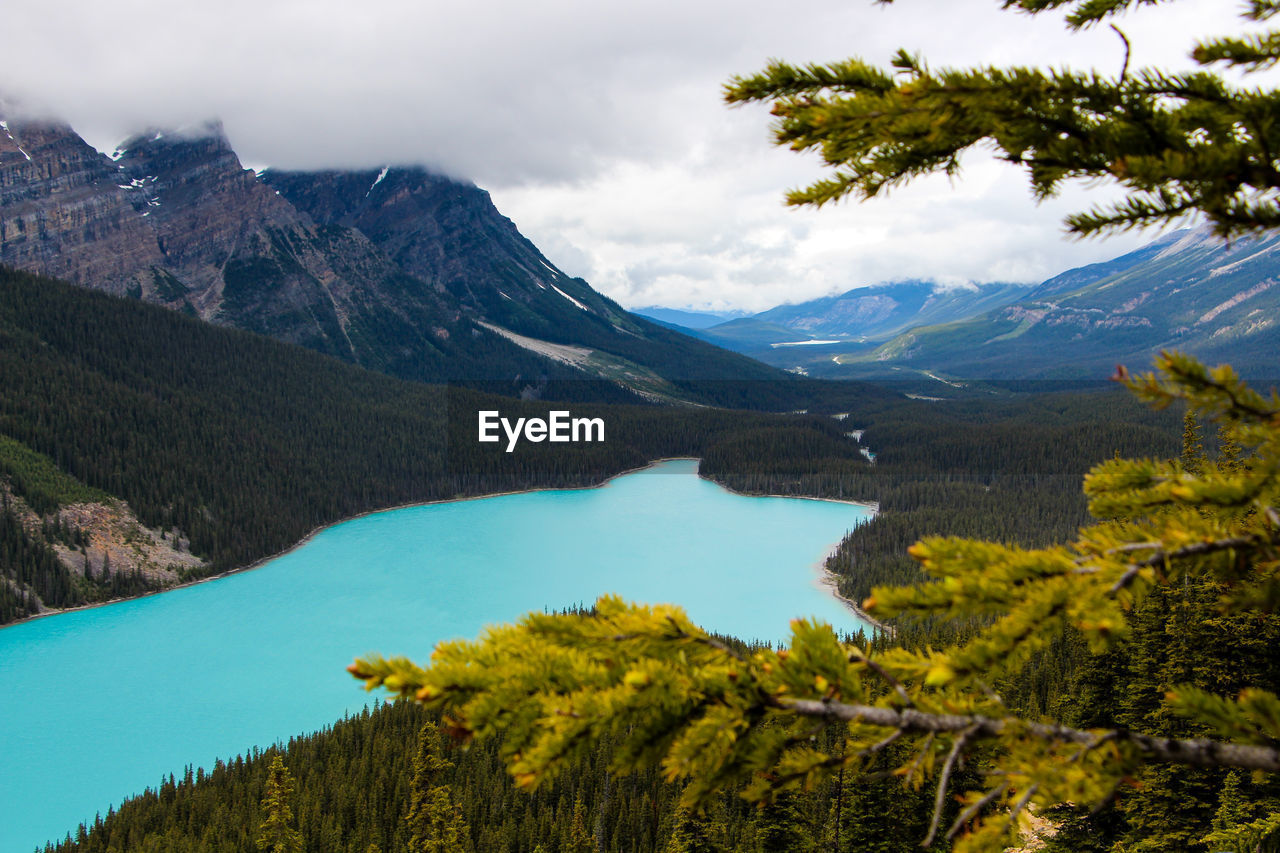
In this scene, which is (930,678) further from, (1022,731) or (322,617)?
(322,617)

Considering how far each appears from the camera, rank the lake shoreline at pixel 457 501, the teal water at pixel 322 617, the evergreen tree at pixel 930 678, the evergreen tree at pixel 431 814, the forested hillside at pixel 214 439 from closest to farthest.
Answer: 1. the evergreen tree at pixel 930 678
2. the evergreen tree at pixel 431 814
3. the teal water at pixel 322 617
4. the lake shoreline at pixel 457 501
5. the forested hillside at pixel 214 439

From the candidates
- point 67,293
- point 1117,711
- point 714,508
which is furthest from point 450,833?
point 67,293

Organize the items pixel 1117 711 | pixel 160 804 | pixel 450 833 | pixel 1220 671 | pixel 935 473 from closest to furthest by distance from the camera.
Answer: pixel 1220 671, pixel 1117 711, pixel 450 833, pixel 160 804, pixel 935 473

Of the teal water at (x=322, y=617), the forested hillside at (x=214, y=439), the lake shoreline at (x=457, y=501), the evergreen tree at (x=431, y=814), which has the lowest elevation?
the teal water at (x=322, y=617)

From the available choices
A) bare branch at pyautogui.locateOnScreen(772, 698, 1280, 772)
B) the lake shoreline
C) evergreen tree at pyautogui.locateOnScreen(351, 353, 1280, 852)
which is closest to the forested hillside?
the lake shoreline

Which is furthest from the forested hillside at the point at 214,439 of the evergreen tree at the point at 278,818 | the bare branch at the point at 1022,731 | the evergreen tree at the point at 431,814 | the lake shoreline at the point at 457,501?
the bare branch at the point at 1022,731

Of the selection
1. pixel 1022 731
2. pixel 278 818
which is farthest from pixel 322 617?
pixel 1022 731

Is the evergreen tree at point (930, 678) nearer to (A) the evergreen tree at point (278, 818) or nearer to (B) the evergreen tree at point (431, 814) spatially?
(B) the evergreen tree at point (431, 814)

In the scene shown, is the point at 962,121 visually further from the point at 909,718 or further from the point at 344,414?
the point at 344,414
